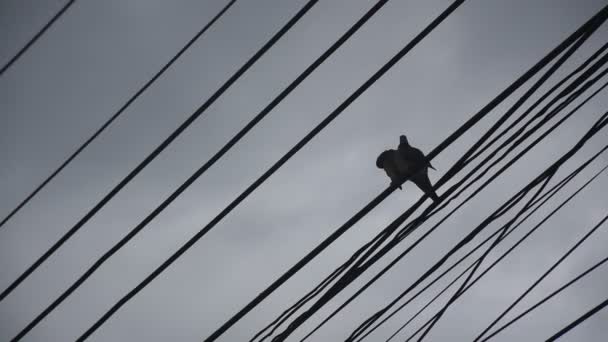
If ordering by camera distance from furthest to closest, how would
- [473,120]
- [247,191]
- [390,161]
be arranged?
[390,161]
[247,191]
[473,120]

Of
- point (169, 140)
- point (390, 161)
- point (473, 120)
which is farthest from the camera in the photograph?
point (390, 161)

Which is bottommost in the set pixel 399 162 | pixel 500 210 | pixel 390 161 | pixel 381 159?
pixel 500 210

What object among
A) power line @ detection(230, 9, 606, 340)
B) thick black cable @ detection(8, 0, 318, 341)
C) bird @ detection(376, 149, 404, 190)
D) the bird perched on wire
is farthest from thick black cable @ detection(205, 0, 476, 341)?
bird @ detection(376, 149, 404, 190)

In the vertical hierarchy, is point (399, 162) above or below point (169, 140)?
above

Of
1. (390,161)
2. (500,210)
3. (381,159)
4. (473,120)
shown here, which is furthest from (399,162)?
(473,120)

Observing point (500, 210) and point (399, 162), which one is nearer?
point (500, 210)

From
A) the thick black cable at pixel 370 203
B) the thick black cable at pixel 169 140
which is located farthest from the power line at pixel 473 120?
the thick black cable at pixel 169 140

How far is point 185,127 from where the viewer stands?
354 cm

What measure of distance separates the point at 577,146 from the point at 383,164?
5.17 m

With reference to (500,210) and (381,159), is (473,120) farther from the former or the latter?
(381,159)

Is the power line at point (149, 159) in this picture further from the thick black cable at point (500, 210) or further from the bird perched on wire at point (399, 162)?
the bird perched on wire at point (399, 162)

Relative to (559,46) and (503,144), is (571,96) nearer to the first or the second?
(503,144)

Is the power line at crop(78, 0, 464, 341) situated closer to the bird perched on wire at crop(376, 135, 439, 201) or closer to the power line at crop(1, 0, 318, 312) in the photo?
the power line at crop(1, 0, 318, 312)

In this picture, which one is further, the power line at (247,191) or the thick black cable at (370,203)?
the power line at (247,191)
